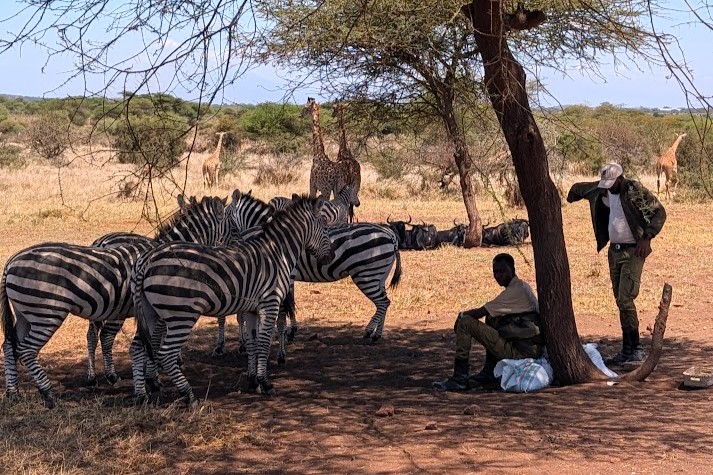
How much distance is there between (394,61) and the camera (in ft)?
43.6

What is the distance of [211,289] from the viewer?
6.66 metres

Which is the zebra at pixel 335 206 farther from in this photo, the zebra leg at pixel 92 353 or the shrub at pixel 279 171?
the shrub at pixel 279 171

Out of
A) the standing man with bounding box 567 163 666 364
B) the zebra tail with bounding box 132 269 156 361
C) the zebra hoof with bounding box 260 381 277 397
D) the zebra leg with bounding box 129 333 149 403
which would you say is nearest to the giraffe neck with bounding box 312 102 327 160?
the standing man with bounding box 567 163 666 364

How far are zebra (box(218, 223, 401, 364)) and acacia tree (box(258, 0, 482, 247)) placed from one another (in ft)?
6.95

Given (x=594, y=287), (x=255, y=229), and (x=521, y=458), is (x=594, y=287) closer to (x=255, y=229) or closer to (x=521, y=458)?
(x=255, y=229)

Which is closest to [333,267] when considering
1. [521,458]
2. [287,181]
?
[521,458]

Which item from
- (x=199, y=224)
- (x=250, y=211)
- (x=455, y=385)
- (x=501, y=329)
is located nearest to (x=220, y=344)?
(x=199, y=224)

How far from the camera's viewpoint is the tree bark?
6.63 metres

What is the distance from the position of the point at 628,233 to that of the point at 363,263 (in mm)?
2987

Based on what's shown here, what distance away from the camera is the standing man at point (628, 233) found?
7660 mm

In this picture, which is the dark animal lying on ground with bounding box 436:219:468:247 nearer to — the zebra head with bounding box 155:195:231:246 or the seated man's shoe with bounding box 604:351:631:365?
the zebra head with bounding box 155:195:231:246

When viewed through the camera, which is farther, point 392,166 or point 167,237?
point 392,166

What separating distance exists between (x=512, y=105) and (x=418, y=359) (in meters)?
2.86

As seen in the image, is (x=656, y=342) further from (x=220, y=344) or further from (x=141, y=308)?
(x=220, y=344)
